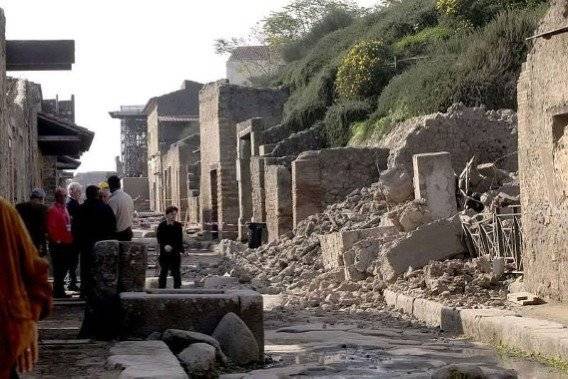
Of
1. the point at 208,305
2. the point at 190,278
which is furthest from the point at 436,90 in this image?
the point at 208,305

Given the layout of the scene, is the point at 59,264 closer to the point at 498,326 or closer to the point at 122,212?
the point at 122,212

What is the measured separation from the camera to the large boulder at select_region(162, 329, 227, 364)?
29.6ft

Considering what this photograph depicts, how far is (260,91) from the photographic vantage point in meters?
34.2

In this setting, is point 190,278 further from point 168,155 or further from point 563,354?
point 168,155

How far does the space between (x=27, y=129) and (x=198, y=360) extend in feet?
42.3

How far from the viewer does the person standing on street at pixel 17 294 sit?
4.40 m

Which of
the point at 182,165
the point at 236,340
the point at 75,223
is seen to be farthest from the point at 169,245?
the point at 182,165

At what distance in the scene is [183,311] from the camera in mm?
9656

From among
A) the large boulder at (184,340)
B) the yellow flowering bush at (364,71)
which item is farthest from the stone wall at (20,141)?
the yellow flowering bush at (364,71)

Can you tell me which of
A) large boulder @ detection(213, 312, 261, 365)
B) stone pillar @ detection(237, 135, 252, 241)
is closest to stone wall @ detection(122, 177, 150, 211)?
stone pillar @ detection(237, 135, 252, 241)

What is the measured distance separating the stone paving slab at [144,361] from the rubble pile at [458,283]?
202 inches

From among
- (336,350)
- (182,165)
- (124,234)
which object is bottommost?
(336,350)

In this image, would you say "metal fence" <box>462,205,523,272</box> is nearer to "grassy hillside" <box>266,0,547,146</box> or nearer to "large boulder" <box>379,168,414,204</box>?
"large boulder" <box>379,168,414,204</box>

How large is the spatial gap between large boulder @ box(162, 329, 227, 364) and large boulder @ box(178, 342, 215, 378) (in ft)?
1.00
